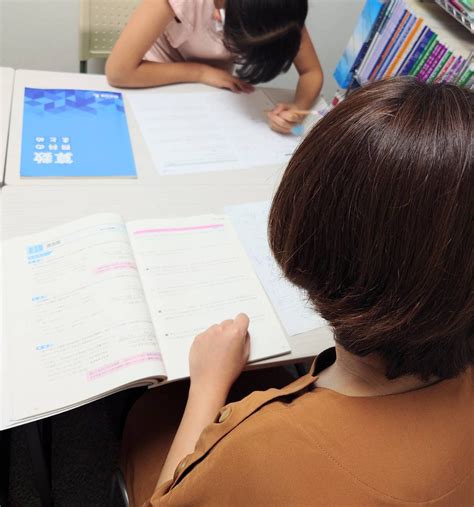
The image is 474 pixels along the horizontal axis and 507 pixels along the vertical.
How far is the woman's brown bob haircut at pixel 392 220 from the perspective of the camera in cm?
36

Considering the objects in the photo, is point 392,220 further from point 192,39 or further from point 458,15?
point 192,39

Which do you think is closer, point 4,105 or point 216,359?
point 216,359

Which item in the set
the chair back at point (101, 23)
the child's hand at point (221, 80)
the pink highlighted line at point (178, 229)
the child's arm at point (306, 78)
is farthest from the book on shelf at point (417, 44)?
the chair back at point (101, 23)

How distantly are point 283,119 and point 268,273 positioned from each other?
531mm

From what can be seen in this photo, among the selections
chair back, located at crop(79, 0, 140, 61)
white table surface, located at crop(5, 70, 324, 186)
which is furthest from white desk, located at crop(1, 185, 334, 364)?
chair back, located at crop(79, 0, 140, 61)

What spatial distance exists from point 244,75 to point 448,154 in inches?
39.5

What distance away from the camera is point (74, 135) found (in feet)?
3.30

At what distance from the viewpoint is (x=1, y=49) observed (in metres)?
2.00

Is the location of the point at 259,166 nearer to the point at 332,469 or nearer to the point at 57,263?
the point at 57,263

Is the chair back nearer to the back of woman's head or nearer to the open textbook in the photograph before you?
the back of woman's head

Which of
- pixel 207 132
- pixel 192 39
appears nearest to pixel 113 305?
pixel 207 132

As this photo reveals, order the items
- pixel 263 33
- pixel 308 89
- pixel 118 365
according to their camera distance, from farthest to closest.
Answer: pixel 308 89, pixel 263 33, pixel 118 365

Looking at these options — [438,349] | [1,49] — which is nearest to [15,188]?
[438,349]

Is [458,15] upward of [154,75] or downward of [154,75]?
upward
